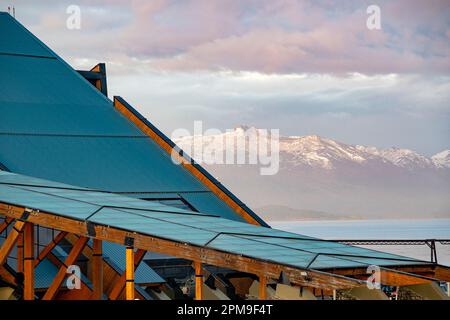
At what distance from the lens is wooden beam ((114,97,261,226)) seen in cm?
5688

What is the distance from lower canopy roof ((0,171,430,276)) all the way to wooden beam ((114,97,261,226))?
17077 millimetres

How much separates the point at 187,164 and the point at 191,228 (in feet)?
84.6

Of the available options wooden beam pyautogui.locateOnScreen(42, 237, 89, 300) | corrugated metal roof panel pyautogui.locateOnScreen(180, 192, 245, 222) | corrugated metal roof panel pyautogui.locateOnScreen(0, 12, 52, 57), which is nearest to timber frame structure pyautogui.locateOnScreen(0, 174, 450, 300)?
wooden beam pyautogui.locateOnScreen(42, 237, 89, 300)

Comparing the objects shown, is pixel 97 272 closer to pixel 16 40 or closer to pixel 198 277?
pixel 198 277

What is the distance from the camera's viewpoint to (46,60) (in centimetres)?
6594

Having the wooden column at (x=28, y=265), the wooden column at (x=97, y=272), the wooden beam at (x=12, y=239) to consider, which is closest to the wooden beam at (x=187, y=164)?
the wooden column at (x=97, y=272)

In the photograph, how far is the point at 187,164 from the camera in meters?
60.6

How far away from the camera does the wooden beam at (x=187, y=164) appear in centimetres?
5688

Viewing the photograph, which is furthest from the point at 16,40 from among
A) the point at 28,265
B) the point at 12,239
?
the point at 28,265

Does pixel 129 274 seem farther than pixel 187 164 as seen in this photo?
No

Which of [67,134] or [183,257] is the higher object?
[67,134]

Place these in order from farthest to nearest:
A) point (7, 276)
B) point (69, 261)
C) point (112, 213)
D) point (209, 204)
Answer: point (209, 204), point (7, 276), point (69, 261), point (112, 213)

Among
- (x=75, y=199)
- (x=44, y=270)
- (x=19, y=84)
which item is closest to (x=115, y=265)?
(x=44, y=270)

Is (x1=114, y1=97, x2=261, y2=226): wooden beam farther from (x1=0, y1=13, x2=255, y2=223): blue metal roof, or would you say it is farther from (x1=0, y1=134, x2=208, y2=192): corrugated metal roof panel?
(x1=0, y1=134, x2=208, y2=192): corrugated metal roof panel
